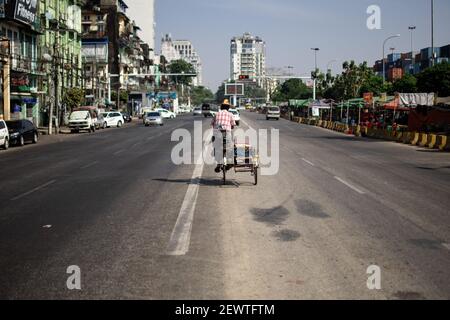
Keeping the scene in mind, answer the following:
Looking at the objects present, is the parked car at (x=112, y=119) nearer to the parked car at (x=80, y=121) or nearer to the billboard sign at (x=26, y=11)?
the parked car at (x=80, y=121)

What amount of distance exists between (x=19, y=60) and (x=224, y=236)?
43980mm

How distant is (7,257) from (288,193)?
21.8 feet

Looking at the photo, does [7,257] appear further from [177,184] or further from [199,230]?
[177,184]

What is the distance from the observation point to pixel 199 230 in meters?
8.74

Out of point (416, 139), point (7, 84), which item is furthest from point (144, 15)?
point (416, 139)

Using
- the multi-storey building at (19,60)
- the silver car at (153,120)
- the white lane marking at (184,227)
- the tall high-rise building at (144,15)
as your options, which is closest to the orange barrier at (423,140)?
the white lane marking at (184,227)

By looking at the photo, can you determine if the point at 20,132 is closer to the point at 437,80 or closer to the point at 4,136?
the point at 4,136

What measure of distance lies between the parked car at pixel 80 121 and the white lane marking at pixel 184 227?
124 ft

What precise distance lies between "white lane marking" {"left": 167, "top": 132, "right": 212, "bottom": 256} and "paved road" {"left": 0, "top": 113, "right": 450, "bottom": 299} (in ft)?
0.09

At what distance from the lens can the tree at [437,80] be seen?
6706 centimetres

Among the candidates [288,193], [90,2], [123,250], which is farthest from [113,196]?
[90,2]

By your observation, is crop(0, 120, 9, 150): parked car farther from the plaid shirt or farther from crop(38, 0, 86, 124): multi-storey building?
the plaid shirt

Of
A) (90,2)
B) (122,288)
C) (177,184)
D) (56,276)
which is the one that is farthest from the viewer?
(90,2)
